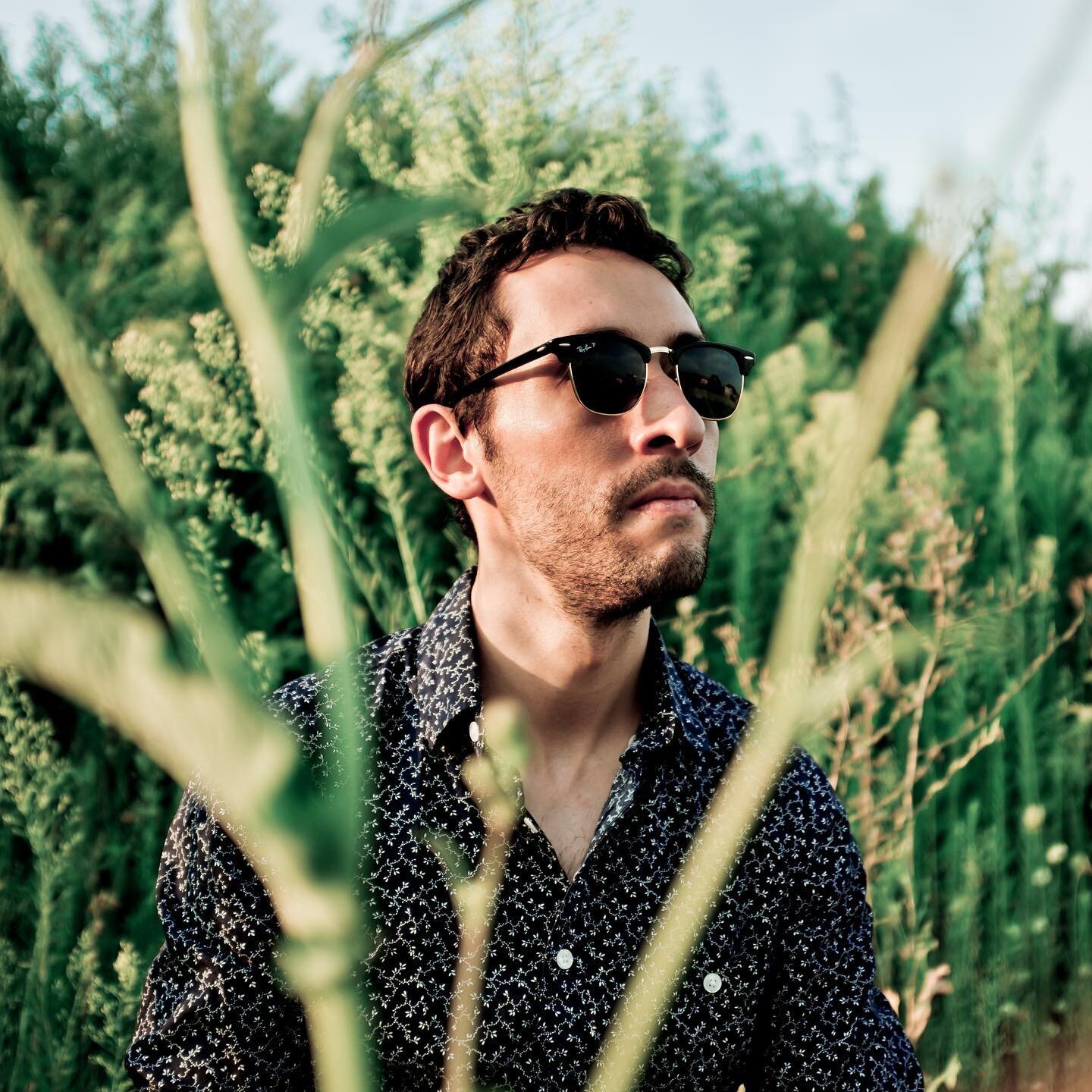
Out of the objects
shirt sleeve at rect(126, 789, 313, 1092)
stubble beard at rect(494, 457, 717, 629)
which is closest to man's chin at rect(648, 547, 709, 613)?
stubble beard at rect(494, 457, 717, 629)

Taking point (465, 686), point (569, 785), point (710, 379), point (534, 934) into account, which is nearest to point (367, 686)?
point (465, 686)

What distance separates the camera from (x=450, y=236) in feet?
6.88

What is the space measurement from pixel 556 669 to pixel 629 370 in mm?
442

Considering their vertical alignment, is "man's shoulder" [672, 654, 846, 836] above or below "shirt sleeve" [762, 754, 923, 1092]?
above

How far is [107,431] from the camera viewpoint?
231 mm

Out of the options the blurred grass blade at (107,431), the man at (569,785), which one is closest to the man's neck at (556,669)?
the man at (569,785)

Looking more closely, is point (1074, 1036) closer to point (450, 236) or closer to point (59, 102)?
point (450, 236)

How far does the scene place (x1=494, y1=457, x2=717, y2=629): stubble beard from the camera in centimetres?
138

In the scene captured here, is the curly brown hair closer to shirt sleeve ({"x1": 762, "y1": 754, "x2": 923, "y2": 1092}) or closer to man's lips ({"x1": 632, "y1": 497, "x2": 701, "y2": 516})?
man's lips ({"x1": 632, "y1": 497, "x2": 701, "y2": 516})

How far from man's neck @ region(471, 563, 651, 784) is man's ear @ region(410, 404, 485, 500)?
17cm

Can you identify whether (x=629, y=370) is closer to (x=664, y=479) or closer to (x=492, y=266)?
(x=664, y=479)

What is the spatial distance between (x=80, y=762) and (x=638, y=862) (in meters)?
1.53

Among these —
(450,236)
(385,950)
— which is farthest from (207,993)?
(450,236)

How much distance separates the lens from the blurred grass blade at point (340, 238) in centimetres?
21
